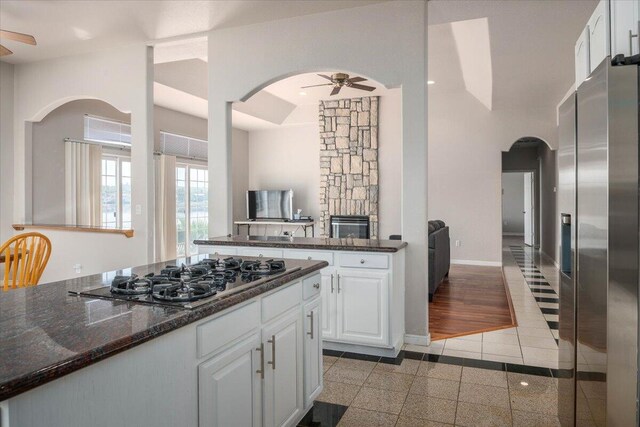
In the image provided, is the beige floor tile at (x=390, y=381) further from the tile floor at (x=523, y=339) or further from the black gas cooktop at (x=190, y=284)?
the black gas cooktop at (x=190, y=284)

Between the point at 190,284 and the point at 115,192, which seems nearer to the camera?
the point at 190,284

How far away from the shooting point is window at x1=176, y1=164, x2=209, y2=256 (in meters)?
8.05

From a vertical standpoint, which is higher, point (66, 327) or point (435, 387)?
point (66, 327)

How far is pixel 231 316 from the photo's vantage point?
5.38ft

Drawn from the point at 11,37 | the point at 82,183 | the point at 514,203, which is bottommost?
the point at 514,203

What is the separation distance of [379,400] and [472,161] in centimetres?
657

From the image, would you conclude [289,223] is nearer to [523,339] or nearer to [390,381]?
[523,339]

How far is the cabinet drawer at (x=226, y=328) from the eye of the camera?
1483mm

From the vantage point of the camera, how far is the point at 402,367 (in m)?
3.15

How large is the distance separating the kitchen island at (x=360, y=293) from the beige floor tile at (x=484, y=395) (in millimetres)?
659

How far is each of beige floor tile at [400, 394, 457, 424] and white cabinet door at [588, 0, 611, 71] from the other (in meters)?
1.91

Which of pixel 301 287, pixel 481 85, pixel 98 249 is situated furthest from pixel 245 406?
pixel 481 85

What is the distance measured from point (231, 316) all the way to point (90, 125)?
5.90 meters

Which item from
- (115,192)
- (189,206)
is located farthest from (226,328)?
(189,206)
